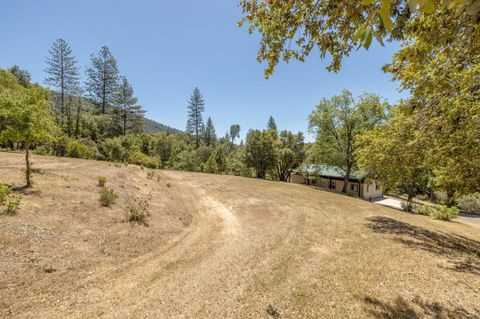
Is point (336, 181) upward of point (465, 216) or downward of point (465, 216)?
upward

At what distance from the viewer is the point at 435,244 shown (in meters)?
8.38

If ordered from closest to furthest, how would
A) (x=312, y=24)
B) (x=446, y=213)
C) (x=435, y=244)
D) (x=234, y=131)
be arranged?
(x=312, y=24) → (x=435, y=244) → (x=446, y=213) → (x=234, y=131)

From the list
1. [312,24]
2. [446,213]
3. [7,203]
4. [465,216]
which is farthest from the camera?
[465,216]

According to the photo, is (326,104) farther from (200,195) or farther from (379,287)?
(379,287)

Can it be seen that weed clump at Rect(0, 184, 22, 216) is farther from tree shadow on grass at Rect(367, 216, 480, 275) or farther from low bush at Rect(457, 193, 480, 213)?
low bush at Rect(457, 193, 480, 213)

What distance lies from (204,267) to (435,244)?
949 cm

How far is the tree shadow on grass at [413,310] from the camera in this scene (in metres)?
4.16

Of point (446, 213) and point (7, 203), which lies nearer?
point (7, 203)

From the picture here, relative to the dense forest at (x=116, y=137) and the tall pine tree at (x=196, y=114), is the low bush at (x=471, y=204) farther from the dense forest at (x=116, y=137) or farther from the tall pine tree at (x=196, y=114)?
the tall pine tree at (x=196, y=114)

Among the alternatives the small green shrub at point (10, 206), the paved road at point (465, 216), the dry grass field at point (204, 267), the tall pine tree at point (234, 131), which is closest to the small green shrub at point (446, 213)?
the paved road at point (465, 216)

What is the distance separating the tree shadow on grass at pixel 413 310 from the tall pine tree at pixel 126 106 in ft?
145

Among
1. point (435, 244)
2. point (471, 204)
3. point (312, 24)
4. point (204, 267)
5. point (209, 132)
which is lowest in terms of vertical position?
point (471, 204)

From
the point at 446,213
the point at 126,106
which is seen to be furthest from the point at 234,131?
the point at 446,213

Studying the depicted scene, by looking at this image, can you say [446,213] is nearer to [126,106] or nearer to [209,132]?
[126,106]
